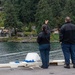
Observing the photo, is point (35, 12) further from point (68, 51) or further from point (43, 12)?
point (68, 51)

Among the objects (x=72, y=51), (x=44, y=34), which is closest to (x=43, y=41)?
(x=44, y=34)

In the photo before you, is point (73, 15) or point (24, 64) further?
point (73, 15)

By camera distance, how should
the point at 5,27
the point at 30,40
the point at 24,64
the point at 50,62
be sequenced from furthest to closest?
the point at 5,27 → the point at 30,40 → the point at 50,62 → the point at 24,64

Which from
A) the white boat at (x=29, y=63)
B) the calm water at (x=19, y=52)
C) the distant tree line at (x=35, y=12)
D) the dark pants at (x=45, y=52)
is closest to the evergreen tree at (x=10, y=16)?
the distant tree line at (x=35, y=12)

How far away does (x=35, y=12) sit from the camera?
5423 inches

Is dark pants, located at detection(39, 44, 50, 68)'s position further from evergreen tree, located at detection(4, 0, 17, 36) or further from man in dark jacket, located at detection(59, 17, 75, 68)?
evergreen tree, located at detection(4, 0, 17, 36)

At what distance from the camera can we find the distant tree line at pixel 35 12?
12606cm

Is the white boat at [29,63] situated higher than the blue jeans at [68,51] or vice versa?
the blue jeans at [68,51]

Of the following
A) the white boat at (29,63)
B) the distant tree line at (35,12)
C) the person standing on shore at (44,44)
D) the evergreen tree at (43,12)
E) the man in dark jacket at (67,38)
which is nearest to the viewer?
the white boat at (29,63)

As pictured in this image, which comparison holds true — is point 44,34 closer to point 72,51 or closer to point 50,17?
point 72,51

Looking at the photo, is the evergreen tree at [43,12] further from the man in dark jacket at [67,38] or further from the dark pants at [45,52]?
the man in dark jacket at [67,38]

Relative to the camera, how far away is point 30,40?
11712cm

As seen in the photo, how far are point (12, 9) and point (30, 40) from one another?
18717 millimetres

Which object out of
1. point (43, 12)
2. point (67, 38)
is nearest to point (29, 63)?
point (67, 38)
